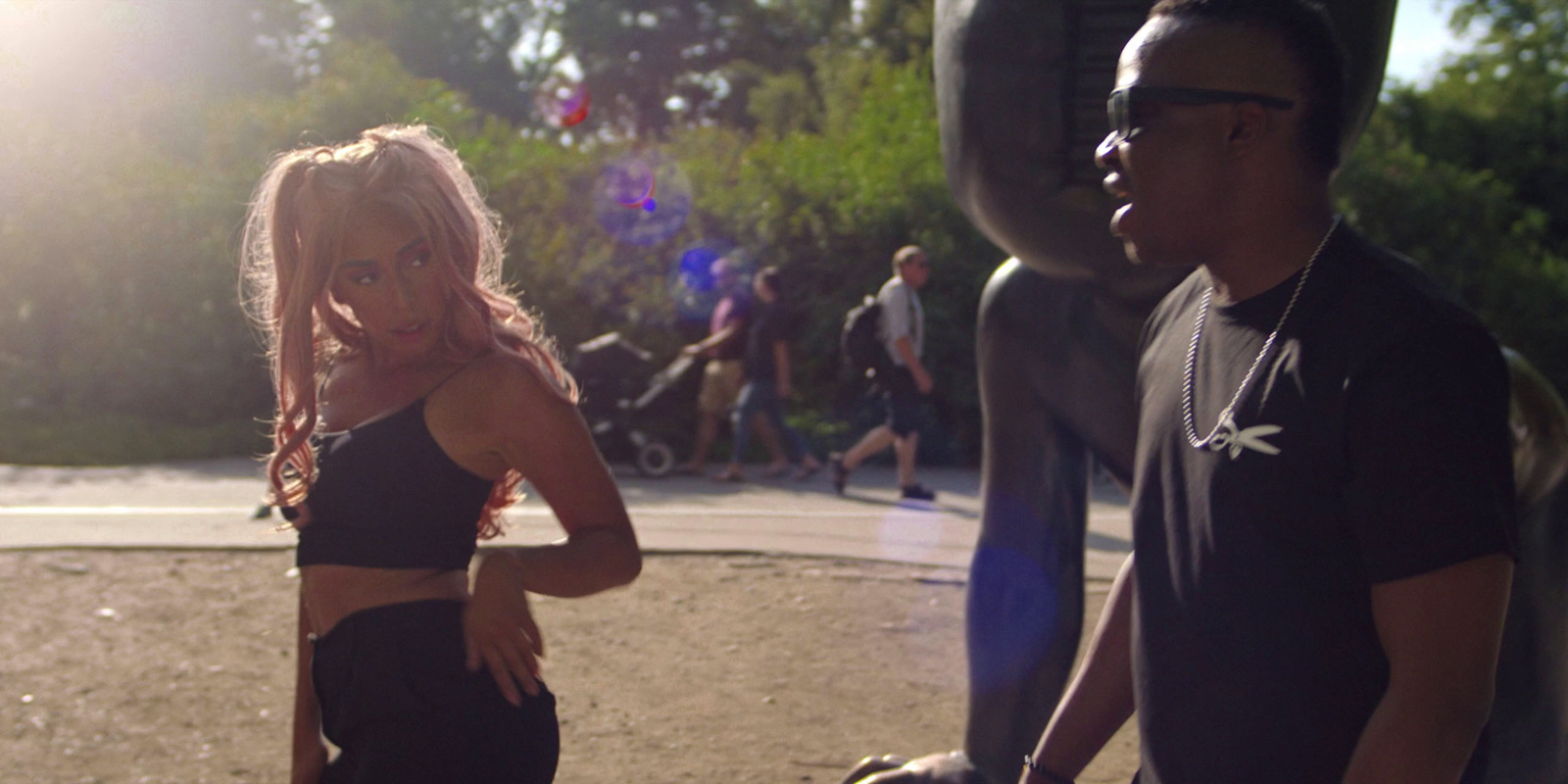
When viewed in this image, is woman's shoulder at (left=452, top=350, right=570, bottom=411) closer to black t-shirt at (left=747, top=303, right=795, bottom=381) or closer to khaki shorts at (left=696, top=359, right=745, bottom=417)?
black t-shirt at (left=747, top=303, right=795, bottom=381)

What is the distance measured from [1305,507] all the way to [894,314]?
26.2ft

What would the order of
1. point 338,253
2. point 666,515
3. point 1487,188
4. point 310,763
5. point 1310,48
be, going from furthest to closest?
1. point 1487,188
2. point 666,515
3. point 310,763
4. point 338,253
5. point 1310,48

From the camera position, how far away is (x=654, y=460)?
1098 cm

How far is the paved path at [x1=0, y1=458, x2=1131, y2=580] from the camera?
24.9ft

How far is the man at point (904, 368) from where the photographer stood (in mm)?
9305

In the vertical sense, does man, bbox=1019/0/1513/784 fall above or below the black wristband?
above

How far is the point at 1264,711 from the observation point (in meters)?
1.50

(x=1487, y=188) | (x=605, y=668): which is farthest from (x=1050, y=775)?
(x=1487, y=188)

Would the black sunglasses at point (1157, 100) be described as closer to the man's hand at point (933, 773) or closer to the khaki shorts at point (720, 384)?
the man's hand at point (933, 773)

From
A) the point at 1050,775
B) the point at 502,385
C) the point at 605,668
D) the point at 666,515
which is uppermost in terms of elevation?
the point at 502,385

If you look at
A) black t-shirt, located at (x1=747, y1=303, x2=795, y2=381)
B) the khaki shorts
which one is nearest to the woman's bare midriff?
black t-shirt, located at (x1=747, y1=303, x2=795, y2=381)

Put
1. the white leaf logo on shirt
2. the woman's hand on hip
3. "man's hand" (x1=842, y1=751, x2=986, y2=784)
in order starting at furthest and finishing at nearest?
"man's hand" (x1=842, y1=751, x2=986, y2=784), the woman's hand on hip, the white leaf logo on shirt

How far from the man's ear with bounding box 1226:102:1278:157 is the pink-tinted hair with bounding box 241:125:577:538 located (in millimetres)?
1045

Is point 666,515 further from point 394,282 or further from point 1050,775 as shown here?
point 1050,775
